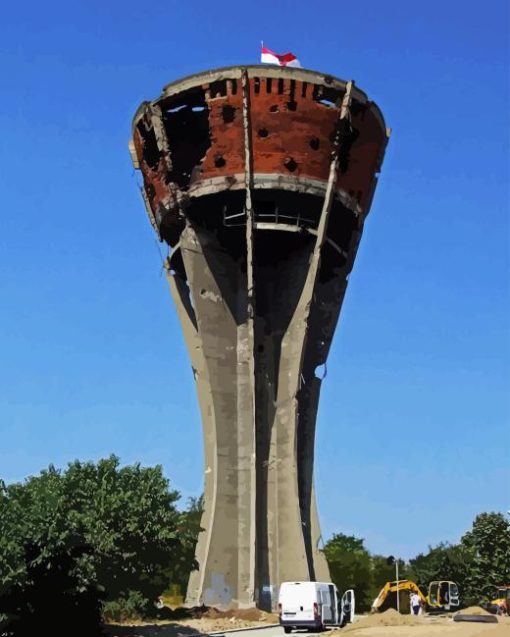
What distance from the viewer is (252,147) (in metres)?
44.7

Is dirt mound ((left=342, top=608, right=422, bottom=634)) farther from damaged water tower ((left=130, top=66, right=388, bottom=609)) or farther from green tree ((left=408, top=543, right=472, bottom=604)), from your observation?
green tree ((left=408, top=543, right=472, bottom=604))

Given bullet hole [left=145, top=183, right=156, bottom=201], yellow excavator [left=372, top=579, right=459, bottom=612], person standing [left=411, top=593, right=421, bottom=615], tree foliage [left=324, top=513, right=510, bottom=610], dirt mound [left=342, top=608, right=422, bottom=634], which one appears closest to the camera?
dirt mound [left=342, top=608, right=422, bottom=634]

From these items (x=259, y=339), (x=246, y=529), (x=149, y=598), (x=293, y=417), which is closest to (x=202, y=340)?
(x=259, y=339)

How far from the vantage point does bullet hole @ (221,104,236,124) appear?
4461cm

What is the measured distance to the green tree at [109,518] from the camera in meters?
32.0

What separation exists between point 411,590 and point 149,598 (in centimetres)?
1533

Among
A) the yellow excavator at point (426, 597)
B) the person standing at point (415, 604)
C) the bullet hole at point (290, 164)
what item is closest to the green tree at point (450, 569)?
the yellow excavator at point (426, 597)

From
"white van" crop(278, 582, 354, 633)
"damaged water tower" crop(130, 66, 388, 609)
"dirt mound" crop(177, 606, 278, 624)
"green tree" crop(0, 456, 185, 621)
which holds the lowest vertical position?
"dirt mound" crop(177, 606, 278, 624)

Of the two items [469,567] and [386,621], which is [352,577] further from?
[386,621]

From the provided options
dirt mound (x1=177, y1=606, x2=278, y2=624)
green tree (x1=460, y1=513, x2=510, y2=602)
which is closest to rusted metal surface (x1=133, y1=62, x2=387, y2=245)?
dirt mound (x1=177, y1=606, x2=278, y2=624)

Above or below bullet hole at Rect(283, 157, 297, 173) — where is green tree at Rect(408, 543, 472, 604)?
below

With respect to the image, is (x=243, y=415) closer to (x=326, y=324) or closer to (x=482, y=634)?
(x=326, y=324)

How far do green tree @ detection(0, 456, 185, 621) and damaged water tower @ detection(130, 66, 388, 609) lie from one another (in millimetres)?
4912

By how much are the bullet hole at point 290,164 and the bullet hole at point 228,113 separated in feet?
12.5
